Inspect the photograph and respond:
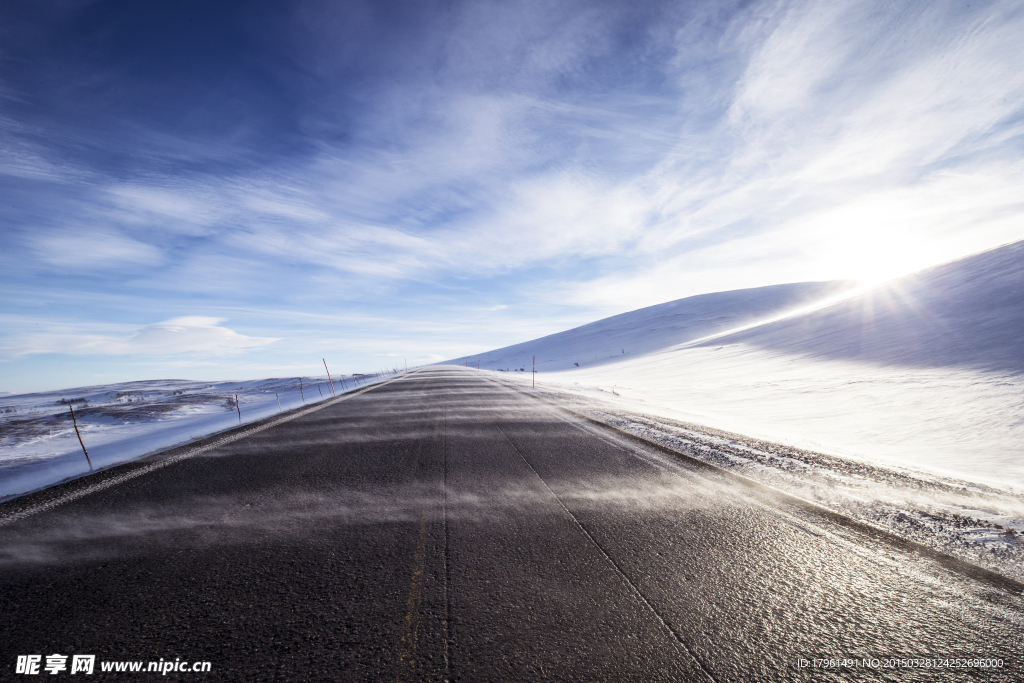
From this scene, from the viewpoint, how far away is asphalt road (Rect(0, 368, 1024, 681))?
94.0 inches

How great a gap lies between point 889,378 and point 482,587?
19386 millimetres

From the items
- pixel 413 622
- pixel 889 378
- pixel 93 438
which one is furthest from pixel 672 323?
pixel 413 622

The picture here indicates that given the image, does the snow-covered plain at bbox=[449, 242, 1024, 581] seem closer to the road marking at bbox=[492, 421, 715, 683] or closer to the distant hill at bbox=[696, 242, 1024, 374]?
the distant hill at bbox=[696, 242, 1024, 374]

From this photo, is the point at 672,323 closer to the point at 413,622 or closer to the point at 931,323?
the point at 931,323

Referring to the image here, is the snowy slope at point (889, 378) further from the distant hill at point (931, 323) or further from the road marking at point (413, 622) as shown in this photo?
the road marking at point (413, 622)

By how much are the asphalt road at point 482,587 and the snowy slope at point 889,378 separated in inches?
198

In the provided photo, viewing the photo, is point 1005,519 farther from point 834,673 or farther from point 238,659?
point 238,659

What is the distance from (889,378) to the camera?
639 inches

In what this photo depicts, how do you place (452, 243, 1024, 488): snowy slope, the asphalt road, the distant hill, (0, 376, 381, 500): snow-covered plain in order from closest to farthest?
1. the asphalt road
2. (0, 376, 381, 500): snow-covered plain
3. (452, 243, 1024, 488): snowy slope
4. the distant hill

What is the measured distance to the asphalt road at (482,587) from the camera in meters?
2.39

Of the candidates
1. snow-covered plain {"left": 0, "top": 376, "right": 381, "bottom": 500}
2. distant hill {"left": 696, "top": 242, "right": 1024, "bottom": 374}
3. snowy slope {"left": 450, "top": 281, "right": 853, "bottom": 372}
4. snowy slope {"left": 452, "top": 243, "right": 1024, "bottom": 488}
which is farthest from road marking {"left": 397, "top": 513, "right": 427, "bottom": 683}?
snowy slope {"left": 450, "top": 281, "right": 853, "bottom": 372}

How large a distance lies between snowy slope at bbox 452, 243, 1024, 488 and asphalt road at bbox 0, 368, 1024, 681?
16.5ft

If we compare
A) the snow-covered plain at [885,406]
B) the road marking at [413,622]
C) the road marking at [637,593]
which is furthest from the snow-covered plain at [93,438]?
the snow-covered plain at [885,406]

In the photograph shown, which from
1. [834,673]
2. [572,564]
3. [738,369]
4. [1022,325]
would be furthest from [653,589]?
[738,369]
